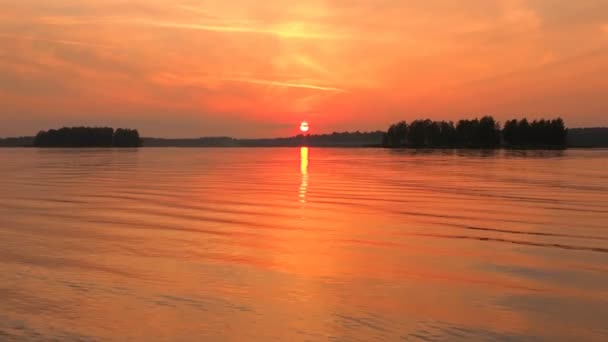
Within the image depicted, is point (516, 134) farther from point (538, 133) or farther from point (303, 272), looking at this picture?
point (303, 272)

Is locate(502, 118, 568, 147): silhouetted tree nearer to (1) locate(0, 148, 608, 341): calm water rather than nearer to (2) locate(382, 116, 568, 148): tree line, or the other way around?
(2) locate(382, 116, 568, 148): tree line

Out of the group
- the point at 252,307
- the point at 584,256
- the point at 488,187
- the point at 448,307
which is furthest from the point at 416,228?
the point at 488,187

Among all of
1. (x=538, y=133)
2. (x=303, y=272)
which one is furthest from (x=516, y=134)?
(x=303, y=272)

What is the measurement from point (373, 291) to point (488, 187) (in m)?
21.1

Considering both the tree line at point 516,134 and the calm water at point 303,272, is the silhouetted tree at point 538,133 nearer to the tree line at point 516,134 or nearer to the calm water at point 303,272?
the tree line at point 516,134

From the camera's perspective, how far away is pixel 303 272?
33.5 ft

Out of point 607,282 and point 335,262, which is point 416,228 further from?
point 607,282

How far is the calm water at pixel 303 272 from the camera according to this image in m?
7.18

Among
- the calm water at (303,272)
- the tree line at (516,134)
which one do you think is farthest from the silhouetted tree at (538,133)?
the calm water at (303,272)

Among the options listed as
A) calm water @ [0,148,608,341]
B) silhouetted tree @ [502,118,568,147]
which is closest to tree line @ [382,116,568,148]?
silhouetted tree @ [502,118,568,147]

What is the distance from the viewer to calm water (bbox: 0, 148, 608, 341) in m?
7.18

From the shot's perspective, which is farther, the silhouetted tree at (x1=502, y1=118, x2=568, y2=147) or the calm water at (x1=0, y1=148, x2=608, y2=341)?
the silhouetted tree at (x1=502, y1=118, x2=568, y2=147)

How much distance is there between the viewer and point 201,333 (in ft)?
22.6

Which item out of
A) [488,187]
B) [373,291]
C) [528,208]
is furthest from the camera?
[488,187]
